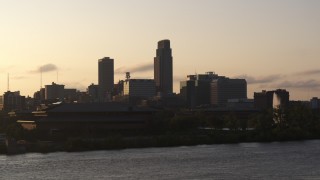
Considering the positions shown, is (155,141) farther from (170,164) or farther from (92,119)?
(170,164)

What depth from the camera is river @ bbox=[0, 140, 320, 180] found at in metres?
59.8

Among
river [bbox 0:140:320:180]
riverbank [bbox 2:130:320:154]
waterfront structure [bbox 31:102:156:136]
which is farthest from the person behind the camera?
waterfront structure [bbox 31:102:156:136]

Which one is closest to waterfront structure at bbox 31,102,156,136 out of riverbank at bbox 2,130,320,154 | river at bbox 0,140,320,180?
riverbank at bbox 2,130,320,154

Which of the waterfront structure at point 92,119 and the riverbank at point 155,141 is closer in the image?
the riverbank at point 155,141

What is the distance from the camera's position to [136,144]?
9681cm

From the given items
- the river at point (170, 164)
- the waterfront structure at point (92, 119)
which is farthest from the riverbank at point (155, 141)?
the waterfront structure at point (92, 119)

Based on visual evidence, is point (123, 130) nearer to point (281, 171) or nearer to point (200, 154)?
point (200, 154)

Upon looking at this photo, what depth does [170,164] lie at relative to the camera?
225 feet

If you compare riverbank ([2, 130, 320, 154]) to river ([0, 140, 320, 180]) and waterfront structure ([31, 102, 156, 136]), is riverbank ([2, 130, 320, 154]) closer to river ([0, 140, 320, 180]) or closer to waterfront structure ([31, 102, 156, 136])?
river ([0, 140, 320, 180])

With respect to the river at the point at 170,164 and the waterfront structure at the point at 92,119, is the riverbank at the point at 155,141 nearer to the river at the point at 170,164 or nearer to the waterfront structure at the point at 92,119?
the river at the point at 170,164

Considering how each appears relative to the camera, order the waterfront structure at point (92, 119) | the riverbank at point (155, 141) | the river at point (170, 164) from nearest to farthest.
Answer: the river at point (170, 164), the riverbank at point (155, 141), the waterfront structure at point (92, 119)

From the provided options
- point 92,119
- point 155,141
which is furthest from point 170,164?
point 92,119

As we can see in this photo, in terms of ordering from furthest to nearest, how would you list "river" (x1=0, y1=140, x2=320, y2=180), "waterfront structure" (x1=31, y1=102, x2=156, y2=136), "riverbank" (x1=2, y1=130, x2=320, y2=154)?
"waterfront structure" (x1=31, y1=102, x2=156, y2=136) < "riverbank" (x1=2, y1=130, x2=320, y2=154) < "river" (x1=0, y1=140, x2=320, y2=180)

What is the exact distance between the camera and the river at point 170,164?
59.8 meters
